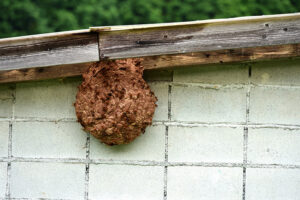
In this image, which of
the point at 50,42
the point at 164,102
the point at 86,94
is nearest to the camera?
the point at 50,42

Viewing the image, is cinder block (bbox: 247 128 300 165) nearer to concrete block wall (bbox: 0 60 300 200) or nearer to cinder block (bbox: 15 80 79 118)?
concrete block wall (bbox: 0 60 300 200)

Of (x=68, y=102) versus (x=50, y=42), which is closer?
(x=50, y=42)

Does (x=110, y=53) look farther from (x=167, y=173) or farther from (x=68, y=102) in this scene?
(x=167, y=173)

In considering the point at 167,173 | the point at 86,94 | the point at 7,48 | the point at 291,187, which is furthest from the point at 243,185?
the point at 7,48

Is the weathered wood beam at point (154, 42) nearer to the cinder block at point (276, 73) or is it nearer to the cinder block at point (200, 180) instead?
the cinder block at point (276, 73)

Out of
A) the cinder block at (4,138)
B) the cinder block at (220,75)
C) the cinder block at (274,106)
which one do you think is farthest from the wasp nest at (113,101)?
the cinder block at (274,106)

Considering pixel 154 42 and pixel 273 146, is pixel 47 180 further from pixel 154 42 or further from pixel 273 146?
pixel 273 146
